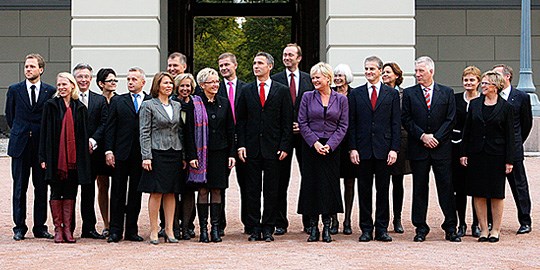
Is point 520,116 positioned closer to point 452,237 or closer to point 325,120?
point 452,237

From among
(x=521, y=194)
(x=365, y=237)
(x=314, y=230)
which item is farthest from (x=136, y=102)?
(x=521, y=194)

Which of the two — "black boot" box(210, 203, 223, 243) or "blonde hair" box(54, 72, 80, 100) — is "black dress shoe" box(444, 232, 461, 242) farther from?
"blonde hair" box(54, 72, 80, 100)

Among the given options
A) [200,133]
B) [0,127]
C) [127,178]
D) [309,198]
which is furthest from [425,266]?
[0,127]

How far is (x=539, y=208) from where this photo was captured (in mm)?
11758

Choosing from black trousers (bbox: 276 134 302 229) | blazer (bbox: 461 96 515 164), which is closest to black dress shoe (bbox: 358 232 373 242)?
black trousers (bbox: 276 134 302 229)

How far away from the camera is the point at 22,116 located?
377 inches

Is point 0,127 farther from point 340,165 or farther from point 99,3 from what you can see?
point 340,165

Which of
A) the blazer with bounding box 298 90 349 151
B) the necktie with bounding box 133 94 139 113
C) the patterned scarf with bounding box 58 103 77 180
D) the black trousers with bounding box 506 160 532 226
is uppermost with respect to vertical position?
the necktie with bounding box 133 94 139 113

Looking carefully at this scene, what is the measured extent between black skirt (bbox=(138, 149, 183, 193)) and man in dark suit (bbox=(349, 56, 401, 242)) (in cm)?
173

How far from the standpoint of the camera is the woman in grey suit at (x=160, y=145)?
358 inches

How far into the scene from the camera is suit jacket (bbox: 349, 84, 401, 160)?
9344 millimetres

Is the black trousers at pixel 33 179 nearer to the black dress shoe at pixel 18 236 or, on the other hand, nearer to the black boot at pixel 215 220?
the black dress shoe at pixel 18 236

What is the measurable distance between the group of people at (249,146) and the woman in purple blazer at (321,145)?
0.04 feet

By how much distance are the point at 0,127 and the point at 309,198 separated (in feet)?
40.3
